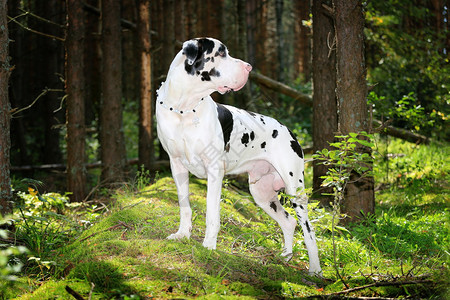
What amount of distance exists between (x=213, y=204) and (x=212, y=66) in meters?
1.37

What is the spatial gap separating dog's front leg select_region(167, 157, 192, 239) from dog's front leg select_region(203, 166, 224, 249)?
380mm

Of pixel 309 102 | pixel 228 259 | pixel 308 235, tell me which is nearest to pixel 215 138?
pixel 228 259

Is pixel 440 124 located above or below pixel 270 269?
above

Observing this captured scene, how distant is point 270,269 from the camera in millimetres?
4867

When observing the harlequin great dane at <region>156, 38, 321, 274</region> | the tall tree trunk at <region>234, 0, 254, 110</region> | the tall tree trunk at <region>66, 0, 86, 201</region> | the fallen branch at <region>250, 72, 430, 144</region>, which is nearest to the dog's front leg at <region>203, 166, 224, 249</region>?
the harlequin great dane at <region>156, 38, 321, 274</region>

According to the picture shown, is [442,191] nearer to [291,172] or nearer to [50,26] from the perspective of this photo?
[291,172]

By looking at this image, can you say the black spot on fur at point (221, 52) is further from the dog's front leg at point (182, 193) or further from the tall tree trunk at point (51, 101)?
the tall tree trunk at point (51, 101)

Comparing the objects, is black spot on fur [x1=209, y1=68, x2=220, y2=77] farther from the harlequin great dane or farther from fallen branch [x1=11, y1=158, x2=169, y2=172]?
fallen branch [x1=11, y1=158, x2=169, y2=172]

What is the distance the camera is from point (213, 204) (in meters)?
4.70

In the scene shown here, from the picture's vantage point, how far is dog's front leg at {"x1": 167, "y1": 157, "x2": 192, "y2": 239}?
4.98 metres

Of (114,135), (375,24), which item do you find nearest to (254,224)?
(114,135)

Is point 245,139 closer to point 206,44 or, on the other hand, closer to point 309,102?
point 206,44

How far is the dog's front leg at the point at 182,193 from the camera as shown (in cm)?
498

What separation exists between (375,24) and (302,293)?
7816 millimetres
